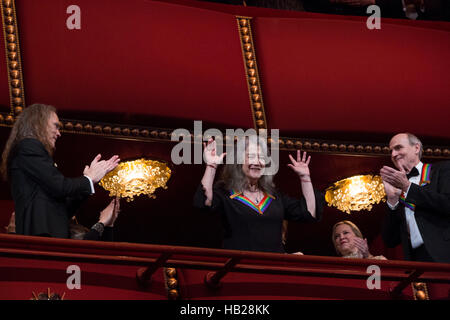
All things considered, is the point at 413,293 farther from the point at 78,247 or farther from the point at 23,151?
the point at 23,151

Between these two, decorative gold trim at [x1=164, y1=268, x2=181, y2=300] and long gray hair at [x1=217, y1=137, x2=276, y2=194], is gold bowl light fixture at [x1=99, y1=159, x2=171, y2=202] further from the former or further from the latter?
decorative gold trim at [x1=164, y1=268, x2=181, y2=300]

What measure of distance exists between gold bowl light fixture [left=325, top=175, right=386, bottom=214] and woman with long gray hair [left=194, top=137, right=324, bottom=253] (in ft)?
4.44

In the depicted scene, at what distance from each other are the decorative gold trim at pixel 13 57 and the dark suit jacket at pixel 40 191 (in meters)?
1.03

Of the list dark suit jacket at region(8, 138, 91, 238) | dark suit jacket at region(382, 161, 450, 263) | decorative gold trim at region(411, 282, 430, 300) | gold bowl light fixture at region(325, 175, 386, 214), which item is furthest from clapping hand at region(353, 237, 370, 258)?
dark suit jacket at region(8, 138, 91, 238)

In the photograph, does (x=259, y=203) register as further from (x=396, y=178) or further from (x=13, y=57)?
(x=13, y=57)

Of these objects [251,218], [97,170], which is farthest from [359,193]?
[97,170]

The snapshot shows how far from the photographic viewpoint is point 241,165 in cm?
437

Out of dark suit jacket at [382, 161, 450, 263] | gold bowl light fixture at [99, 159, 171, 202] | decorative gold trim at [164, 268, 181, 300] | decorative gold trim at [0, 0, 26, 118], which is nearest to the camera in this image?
decorative gold trim at [164, 268, 181, 300]

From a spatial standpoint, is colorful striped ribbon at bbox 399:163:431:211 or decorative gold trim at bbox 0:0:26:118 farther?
decorative gold trim at bbox 0:0:26:118

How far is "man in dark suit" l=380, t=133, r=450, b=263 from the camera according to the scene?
4.03 metres

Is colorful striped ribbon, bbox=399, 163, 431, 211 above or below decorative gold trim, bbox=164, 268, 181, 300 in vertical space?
above

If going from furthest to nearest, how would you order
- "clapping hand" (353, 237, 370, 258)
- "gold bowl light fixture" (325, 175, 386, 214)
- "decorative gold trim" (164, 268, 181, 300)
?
"gold bowl light fixture" (325, 175, 386, 214)
"clapping hand" (353, 237, 370, 258)
"decorative gold trim" (164, 268, 181, 300)

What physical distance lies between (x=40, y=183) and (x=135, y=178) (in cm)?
151

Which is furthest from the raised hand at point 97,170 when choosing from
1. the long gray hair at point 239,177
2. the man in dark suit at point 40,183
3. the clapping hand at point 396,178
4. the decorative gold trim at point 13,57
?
the clapping hand at point 396,178
